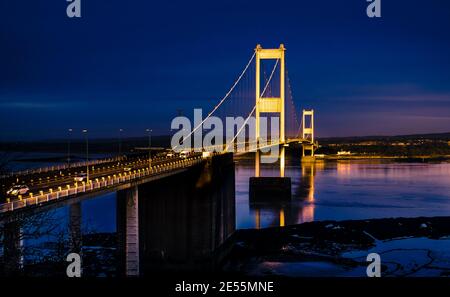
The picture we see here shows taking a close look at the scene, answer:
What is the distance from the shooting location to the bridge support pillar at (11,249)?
12.1 meters

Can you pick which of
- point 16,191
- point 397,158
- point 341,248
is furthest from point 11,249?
point 397,158

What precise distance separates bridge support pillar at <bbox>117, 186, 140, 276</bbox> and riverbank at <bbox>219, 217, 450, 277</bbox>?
5385 millimetres

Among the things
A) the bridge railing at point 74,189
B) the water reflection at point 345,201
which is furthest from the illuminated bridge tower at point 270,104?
the bridge railing at point 74,189

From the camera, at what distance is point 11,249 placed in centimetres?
1320

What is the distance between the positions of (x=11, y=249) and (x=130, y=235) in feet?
41.3

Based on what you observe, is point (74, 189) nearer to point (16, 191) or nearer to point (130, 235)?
point (16, 191)

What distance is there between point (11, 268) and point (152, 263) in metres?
18.0

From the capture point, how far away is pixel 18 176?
27.8m

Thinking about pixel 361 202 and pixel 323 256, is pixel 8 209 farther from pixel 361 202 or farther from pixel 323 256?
pixel 361 202

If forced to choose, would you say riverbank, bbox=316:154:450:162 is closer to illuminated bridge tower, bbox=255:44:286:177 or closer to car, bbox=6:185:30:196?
illuminated bridge tower, bbox=255:44:286:177

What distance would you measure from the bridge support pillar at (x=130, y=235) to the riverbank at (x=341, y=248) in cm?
539

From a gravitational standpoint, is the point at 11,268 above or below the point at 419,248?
above
